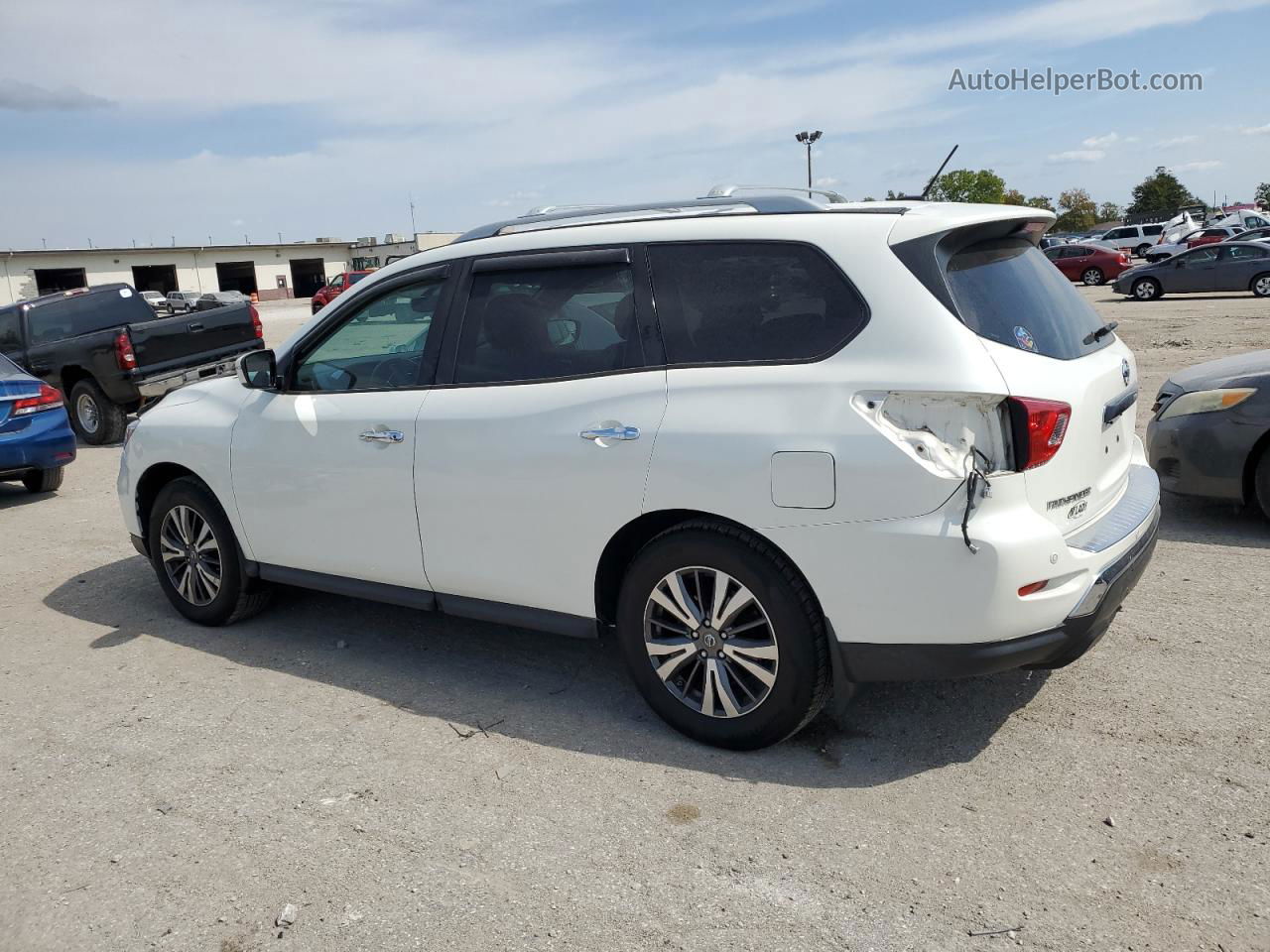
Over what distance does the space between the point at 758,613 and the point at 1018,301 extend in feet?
4.66

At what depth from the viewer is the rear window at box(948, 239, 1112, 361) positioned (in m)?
3.55

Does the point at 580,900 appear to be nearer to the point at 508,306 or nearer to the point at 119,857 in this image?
the point at 119,857

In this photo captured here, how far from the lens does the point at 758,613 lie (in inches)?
148

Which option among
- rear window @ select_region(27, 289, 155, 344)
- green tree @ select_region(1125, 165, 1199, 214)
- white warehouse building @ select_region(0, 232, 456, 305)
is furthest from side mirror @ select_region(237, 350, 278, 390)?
green tree @ select_region(1125, 165, 1199, 214)

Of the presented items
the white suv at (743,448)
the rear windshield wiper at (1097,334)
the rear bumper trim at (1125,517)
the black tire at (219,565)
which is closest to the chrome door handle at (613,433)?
the white suv at (743,448)

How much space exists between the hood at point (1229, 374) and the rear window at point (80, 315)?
11.9 m

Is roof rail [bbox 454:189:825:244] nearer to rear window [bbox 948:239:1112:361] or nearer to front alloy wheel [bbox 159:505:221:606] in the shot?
rear window [bbox 948:239:1112:361]

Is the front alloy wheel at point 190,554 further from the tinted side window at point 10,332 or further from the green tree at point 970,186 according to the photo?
the green tree at point 970,186

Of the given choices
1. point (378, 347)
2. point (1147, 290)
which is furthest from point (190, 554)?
point (1147, 290)

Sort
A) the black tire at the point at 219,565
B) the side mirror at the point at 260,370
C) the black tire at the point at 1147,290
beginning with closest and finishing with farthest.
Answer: the side mirror at the point at 260,370 < the black tire at the point at 219,565 < the black tire at the point at 1147,290

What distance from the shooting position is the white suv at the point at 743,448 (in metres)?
3.41

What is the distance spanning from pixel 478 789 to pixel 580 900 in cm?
79

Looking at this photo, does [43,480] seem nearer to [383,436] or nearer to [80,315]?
[80,315]

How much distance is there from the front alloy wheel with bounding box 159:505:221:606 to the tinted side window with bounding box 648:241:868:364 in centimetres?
288
